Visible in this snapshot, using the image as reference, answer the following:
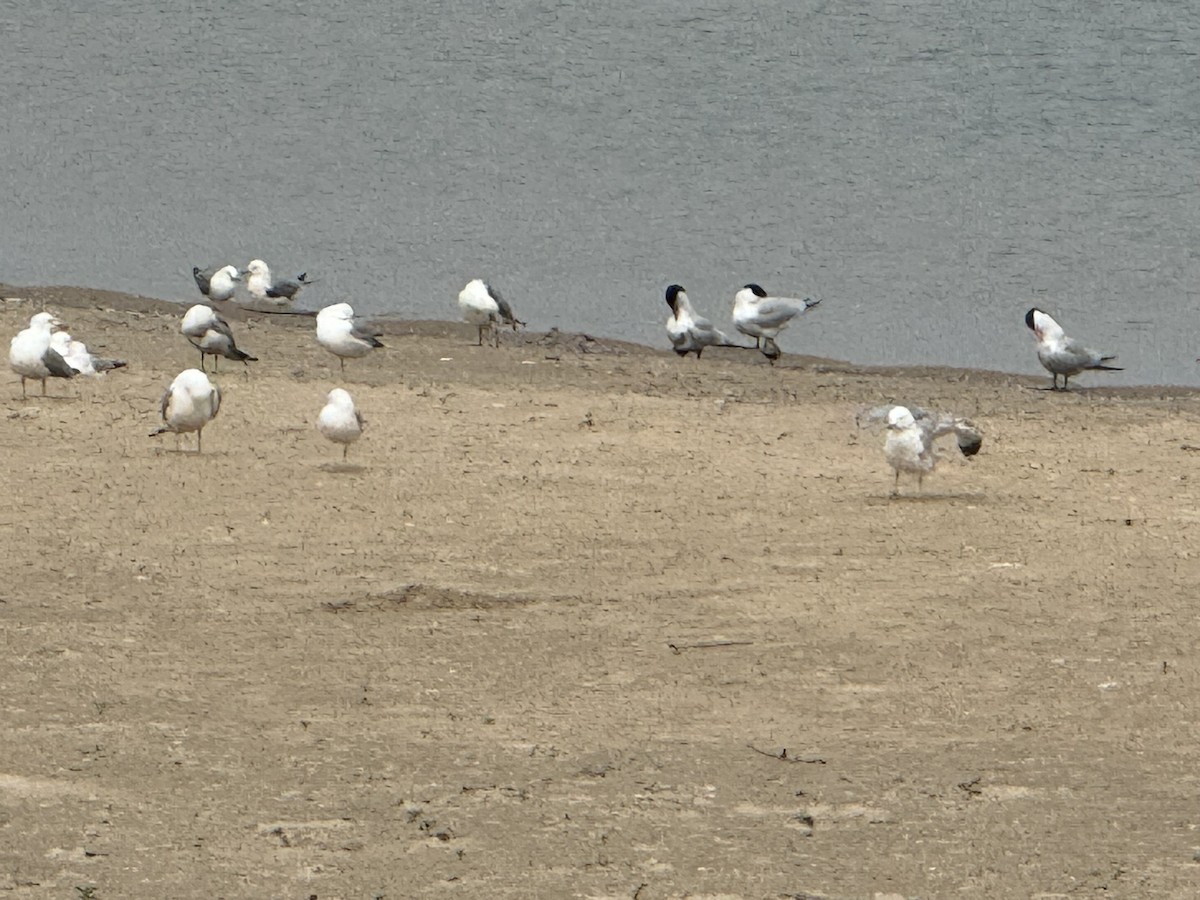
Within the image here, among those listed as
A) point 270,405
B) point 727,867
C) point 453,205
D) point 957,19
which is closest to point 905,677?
point 727,867

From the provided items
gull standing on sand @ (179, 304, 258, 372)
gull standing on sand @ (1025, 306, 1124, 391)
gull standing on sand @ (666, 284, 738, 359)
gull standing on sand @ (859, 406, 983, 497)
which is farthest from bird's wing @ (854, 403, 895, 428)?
gull standing on sand @ (179, 304, 258, 372)

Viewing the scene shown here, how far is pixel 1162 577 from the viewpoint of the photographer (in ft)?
27.0

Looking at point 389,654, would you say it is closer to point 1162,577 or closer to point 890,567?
point 890,567

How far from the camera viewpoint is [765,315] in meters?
15.4

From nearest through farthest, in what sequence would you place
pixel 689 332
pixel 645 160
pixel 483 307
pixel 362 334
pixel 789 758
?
pixel 789 758 < pixel 362 334 < pixel 483 307 < pixel 689 332 < pixel 645 160

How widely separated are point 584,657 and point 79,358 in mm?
6166

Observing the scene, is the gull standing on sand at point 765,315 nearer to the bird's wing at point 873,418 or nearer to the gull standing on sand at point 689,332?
the gull standing on sand at point 689,332

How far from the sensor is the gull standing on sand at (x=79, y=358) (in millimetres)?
12031

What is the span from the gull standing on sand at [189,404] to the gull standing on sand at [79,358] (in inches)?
74.9

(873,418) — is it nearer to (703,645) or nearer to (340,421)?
(340,421)

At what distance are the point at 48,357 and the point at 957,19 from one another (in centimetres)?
1291

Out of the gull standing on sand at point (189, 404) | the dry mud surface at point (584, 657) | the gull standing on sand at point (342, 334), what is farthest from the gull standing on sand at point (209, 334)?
the gull standing on sand at point (189, 404)

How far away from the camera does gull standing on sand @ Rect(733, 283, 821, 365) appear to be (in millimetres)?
15367

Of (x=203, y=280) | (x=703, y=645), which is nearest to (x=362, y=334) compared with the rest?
(x=203, y=280)
